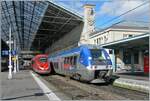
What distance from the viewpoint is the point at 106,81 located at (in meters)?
24.7

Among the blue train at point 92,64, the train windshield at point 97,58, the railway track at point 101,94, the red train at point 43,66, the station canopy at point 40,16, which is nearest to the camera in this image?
the railway track at point 101,94

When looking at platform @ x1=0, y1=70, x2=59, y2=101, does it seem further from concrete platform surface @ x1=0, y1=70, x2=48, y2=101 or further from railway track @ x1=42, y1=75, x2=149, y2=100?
railway track @ x1=42, y1=75, x2=149, y2=100

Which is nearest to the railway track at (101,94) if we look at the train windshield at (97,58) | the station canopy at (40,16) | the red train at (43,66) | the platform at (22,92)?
the platform at (22,92)

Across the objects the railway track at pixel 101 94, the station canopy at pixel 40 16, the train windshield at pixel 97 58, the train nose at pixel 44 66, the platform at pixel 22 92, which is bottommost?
the railway track at pixel 101 94

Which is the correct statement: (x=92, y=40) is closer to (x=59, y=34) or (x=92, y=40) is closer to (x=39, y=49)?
(x=59, y=34)

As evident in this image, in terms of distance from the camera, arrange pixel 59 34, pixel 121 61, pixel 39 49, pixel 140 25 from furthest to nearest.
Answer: pixel 39 49
pixel 59 34
pixel 140 25
pixel 121 61

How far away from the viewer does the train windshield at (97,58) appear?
78.1ft

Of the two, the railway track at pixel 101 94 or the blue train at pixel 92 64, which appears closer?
the railway track at pixel 101 94

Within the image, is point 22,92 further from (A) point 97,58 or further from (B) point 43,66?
(B) point 43,66

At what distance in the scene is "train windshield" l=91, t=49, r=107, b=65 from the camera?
78.1 ft

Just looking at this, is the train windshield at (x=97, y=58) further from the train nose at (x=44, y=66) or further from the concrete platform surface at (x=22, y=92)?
the train nose at (x=44, y=66)

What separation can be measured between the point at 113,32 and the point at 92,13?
17.1ft

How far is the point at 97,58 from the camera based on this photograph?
79.1 ft

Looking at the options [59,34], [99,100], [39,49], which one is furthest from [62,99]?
[39,49]
